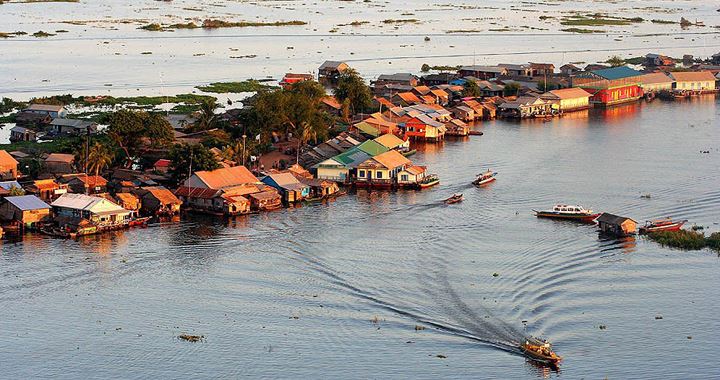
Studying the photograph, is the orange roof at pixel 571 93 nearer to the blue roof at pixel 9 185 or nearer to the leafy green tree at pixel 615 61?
the leafy green tree at pixel 615 61

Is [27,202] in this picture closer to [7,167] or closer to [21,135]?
[7,167]

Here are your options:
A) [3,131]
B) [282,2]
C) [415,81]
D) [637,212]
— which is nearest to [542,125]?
[415,81]

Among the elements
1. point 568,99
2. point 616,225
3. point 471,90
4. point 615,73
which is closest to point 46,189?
point 616,225

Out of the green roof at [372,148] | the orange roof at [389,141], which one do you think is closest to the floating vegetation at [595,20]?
the orange roof at [389,141]

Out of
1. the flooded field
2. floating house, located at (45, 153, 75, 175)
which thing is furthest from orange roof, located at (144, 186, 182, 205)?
the flooded field

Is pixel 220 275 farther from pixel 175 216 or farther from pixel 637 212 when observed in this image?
pixel 637 212

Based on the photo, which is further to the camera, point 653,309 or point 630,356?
point 653,309

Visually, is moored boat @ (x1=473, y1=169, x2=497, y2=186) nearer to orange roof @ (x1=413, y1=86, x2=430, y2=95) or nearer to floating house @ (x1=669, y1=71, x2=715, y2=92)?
orange roof @ (x1=413, y1=86, x2=430, y2=95)
